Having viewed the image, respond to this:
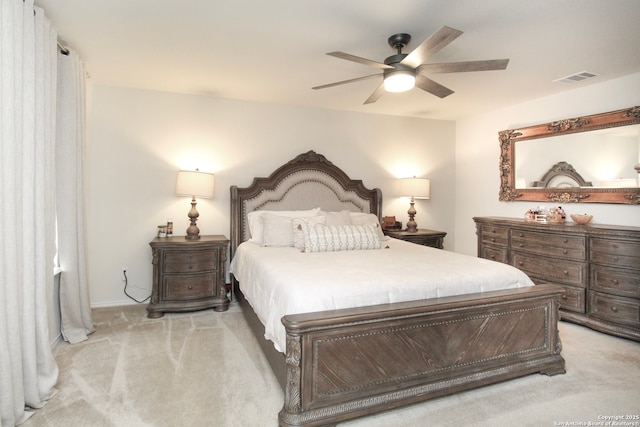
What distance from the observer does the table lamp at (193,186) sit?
3695mm

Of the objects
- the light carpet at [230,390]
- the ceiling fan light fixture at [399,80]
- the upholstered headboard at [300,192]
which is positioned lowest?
the light carpet at [230,390]

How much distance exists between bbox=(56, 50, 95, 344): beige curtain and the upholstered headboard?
1555 mm

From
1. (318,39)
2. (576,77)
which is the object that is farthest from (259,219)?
(576,77)

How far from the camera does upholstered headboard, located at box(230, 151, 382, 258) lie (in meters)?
4.12

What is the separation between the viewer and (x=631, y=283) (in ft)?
9.79

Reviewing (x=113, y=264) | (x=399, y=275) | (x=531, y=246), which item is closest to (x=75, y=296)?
(x=113, y=264)

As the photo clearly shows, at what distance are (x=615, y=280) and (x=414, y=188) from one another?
2.32 meters

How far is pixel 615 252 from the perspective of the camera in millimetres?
3078

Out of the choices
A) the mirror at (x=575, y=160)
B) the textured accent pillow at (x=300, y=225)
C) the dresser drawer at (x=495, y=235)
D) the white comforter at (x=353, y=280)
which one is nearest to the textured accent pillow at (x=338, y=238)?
the textured accent pillow at (x=300, y=225)

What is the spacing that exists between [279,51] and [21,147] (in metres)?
1.92

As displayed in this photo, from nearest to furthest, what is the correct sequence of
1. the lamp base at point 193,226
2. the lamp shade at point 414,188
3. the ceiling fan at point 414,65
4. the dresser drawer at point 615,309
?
the ceiling fan at point 414,65 < the dresser drawer at point 615,309 < the lamp base at point 193,226 < the lamp shade at point 414,188

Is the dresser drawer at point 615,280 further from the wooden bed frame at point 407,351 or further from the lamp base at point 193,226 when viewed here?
the lamp base at point 193,226

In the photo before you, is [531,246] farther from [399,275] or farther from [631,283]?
[399,275]

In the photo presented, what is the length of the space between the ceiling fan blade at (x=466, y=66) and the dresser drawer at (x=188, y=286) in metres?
2.86
